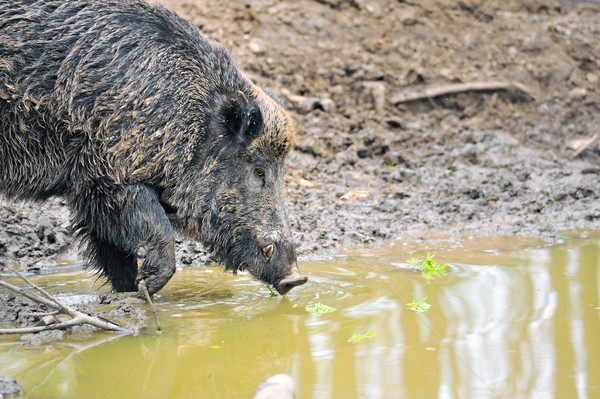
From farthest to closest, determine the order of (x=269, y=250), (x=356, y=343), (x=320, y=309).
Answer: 1. (x=269, y=250)
2. (x=320, y=309)
3. (x=356, y=343)

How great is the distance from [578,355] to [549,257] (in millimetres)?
2681

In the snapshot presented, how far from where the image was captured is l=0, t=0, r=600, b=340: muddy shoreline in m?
8.30

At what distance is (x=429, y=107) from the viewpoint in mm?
10562

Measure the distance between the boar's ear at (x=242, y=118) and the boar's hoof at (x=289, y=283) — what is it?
110 cm

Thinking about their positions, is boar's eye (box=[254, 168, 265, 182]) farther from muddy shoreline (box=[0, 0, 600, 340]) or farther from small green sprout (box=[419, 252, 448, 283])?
muddy shoreline (box=[0, 0, 600, 340])

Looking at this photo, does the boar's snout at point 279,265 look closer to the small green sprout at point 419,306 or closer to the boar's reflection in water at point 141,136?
the boar's reflection in water at point 141,136

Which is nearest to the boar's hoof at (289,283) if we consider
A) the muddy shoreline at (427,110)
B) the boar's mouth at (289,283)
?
the boar's mouth at (289,283)

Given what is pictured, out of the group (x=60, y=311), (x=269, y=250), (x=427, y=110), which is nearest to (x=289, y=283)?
(x=269, y=250)

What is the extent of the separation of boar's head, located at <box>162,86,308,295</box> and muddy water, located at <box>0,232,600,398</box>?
1.33ft

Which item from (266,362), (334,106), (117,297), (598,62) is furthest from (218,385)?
(598,62)

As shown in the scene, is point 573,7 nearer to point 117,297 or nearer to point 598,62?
point 598,62

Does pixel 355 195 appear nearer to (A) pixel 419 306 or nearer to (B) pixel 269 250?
(B) pixel 269 250

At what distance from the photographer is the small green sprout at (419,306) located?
5055 millimetres

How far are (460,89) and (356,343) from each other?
6954 millimetres
